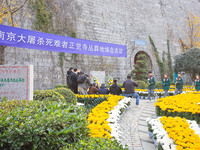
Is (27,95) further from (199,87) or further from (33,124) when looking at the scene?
(199,87)

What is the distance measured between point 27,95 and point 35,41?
5934 millimetres

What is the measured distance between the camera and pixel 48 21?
13133 millimetres

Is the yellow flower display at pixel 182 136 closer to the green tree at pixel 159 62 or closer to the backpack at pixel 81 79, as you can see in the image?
the backpack at pixel 81 79

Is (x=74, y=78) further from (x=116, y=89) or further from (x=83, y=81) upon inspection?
(x=116, y=89)

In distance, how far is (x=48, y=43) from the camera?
10.4 m

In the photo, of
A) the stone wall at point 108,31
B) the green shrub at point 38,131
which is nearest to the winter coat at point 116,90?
the stone wall at point 108,31

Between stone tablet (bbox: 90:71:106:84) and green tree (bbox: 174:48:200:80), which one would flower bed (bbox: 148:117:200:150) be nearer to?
stone tablet (bbox: 90:71:106:84)

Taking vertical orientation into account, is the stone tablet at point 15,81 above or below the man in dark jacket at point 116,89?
above

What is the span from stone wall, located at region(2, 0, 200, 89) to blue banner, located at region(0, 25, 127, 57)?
201 cm

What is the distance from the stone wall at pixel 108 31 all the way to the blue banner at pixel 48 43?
2.01m

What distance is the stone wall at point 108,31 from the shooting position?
39.8ft

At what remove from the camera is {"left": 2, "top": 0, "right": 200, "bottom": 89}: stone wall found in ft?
39.8

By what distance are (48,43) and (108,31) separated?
25.0 ft

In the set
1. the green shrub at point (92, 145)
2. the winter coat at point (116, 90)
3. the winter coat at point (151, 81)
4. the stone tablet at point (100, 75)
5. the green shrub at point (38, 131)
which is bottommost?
the green shrub at point (92, 145)
